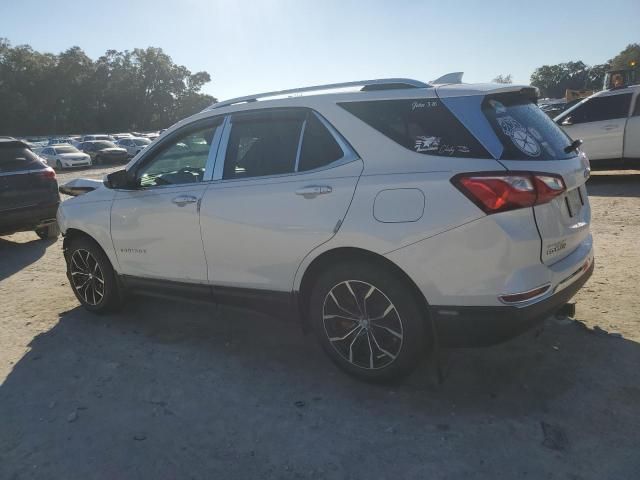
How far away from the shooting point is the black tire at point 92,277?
457cm

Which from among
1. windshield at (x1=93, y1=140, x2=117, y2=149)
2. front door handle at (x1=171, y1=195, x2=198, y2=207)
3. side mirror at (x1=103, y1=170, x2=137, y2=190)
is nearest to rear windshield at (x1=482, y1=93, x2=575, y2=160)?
front door handle at (x1=171, y1=195, x2=198, y2=207)

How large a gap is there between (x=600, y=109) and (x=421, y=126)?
9.18 m

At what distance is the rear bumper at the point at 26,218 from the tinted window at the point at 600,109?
10.1 metres

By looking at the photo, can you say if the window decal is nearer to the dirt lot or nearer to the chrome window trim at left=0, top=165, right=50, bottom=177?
the dirt lot

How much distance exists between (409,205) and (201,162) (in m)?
1.81

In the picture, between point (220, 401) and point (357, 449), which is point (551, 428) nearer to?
point (357, 449)

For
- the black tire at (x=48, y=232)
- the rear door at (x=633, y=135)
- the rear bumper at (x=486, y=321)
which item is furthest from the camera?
the rear door at (x=633, y=135)

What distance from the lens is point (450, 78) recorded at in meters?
3.40

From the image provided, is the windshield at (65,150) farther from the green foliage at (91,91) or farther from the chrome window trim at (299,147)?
the green foliage at (91,91)

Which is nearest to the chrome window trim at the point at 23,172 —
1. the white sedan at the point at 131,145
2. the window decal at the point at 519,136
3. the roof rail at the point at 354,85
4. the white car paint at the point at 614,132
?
the roof rail at the point at 354,85

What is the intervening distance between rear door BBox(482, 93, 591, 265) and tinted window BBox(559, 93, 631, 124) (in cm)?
816

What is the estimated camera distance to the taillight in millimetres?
2562

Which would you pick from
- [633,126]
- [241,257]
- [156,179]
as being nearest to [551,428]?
[241,257]

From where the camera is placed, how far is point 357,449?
264 cm
